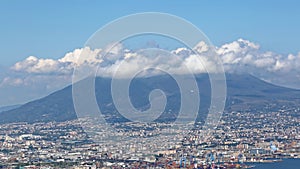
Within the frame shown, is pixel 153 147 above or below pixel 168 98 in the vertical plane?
below

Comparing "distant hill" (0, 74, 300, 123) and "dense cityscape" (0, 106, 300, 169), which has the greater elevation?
"distant hill" (0, 74, 300, 123)

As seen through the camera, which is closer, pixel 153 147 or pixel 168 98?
pixel 153 147

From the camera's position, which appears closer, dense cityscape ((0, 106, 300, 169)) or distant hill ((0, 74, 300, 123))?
dense cityscape ((0, 106, 300, 169))

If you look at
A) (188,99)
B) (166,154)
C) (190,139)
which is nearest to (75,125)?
(190,139)

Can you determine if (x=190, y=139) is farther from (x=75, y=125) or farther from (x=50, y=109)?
(x=50, y=109)
